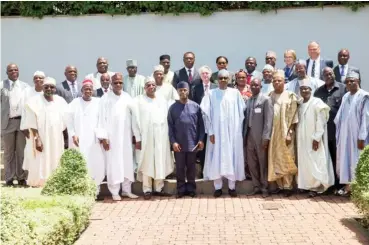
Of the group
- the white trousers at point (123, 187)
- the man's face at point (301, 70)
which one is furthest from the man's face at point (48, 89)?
the man's face at point (301, 70)

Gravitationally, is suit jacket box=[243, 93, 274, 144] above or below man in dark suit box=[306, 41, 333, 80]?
below

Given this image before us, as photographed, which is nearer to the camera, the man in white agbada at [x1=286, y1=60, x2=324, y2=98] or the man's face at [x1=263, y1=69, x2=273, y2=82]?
the man in white agbada at [x1=286, y1=60, x2=324, y2=98]

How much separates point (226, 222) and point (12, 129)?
4.66 m

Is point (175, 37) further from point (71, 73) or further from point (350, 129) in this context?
point (350, 129)

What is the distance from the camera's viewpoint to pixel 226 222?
826 centimetres

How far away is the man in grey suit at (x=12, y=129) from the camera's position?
10852mm

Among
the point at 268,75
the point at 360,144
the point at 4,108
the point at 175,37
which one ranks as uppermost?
the point at 175,37

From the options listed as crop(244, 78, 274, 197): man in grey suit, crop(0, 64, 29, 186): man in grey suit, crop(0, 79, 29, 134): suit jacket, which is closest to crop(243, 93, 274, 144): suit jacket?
crop(244, 78, 274, 197): man in grey suit

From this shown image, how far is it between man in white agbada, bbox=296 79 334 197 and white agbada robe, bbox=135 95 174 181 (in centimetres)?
222

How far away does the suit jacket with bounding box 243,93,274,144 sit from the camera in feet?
32.4

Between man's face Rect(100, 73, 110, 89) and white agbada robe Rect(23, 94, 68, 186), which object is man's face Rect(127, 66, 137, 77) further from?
white agbada robe Rect(23, 94, 68, 186)

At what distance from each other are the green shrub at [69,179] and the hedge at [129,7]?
5602mm

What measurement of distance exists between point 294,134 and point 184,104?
6.20ft

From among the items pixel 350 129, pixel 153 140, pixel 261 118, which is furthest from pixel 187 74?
pixel 350 129
